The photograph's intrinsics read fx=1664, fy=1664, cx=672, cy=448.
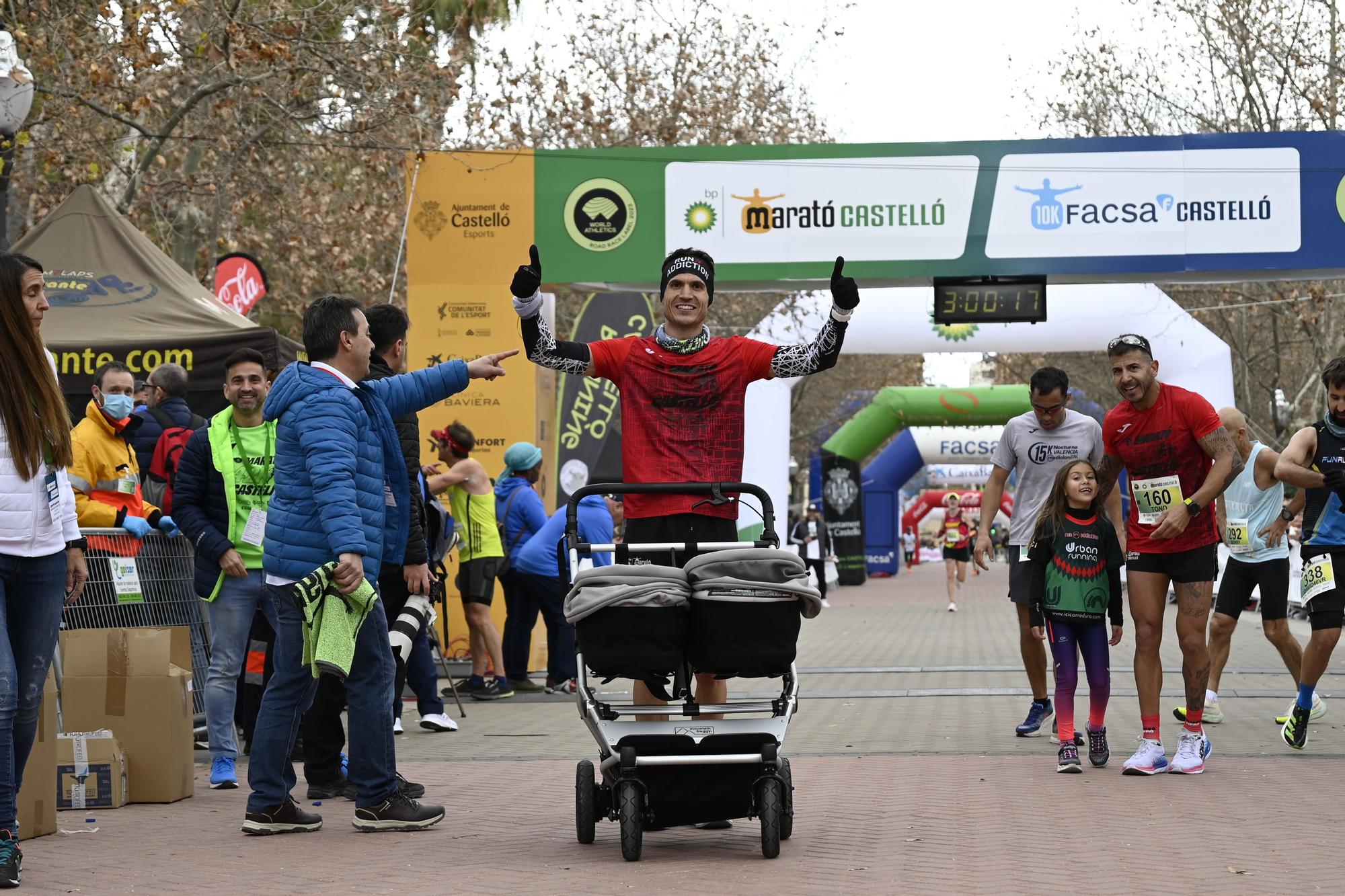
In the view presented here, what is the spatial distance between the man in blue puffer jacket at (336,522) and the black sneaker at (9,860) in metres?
1.07

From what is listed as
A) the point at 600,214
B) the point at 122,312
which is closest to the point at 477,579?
the point at 122,312

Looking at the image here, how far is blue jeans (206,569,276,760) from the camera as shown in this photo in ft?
25.5

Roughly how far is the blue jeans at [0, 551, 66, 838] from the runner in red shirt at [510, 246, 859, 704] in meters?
1.92

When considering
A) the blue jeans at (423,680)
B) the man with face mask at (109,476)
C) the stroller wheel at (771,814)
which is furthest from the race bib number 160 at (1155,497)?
the man with face mask at (109,476)

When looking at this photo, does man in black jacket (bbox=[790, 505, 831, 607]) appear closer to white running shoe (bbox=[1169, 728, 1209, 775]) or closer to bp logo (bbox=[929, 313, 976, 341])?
bp logo (bbox=[929, 313, 976, 341])

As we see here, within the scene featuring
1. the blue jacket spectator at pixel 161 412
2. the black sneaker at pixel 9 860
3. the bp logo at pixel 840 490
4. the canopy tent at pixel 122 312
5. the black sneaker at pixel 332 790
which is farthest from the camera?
the bp logo at pixel 840 490

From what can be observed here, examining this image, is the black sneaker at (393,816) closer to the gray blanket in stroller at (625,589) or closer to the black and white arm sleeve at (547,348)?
the gray blanket in stroller at (625,589)


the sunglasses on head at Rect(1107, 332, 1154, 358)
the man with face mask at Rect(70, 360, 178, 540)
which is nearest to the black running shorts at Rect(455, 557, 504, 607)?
the man with face mask at Rect(70, 360, 178, 540)

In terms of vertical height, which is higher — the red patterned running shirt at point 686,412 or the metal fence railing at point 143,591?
the red patterned running shirt at point 686,412

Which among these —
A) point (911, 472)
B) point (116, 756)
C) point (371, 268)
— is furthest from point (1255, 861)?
point (911, 472)

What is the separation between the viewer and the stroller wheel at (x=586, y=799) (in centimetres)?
599

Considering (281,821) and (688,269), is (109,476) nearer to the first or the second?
(281,821)

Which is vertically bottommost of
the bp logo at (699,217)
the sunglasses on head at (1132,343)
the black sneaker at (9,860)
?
the black sneaker at (9,860)

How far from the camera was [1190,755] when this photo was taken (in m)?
7.92
